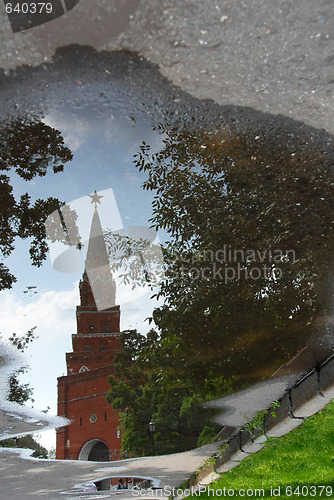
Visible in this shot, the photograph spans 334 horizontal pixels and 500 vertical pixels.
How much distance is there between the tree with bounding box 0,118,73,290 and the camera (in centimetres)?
186

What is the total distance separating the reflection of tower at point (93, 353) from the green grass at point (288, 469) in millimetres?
2465

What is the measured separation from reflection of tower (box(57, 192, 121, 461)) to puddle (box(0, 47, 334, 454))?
31 centimetres

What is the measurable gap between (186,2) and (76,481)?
3.22 meters

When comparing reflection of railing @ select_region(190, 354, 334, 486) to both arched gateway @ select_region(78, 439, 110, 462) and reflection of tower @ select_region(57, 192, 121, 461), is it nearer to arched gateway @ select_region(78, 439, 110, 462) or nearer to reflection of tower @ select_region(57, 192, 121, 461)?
arched gateway @ select_region(78, 439, 110, 462)

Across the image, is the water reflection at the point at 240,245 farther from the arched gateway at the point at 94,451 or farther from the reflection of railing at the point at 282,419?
the arched gateway at the point at 94,451

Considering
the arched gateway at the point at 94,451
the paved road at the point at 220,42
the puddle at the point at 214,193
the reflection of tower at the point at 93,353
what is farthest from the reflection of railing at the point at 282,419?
the paved road at the point at 220,42

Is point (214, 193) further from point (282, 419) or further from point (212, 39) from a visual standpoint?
point (282, 419)

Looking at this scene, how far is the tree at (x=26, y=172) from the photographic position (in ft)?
6.10

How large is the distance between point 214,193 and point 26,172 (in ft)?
3.27

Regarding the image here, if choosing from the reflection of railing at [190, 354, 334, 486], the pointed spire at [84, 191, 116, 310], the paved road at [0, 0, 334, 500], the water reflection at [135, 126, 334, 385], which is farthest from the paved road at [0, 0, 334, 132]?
the reflection of railing at [190, 354, 334, 486]

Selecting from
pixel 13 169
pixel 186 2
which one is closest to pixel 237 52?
pixel 186 2

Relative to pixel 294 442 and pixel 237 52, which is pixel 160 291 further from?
pixel 294 442

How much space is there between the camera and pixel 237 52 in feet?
5.23

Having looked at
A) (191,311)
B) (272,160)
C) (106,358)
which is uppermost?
(272,160)
